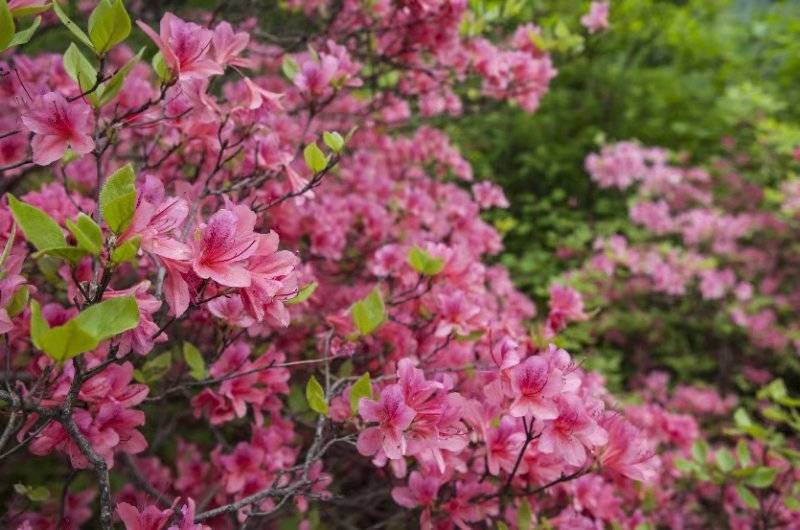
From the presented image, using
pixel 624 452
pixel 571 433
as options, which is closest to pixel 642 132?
pixel 624 452

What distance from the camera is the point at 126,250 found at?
75 cm

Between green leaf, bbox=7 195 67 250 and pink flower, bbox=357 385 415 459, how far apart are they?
0.48 m

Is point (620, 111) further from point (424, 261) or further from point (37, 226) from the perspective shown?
point (37, 226)

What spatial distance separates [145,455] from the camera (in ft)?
7.08

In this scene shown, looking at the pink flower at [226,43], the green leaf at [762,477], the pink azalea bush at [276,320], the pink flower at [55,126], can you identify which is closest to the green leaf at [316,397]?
the pink azalea bush at [276,320]

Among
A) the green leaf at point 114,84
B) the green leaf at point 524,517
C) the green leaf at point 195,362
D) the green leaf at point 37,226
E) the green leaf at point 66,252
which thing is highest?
the green leaf at point 114,84

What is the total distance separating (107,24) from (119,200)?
30cm

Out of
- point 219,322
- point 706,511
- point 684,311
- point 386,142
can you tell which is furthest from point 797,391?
point 219,322

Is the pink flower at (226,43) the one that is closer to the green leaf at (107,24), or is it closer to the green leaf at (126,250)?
the green leaf at (107,24)

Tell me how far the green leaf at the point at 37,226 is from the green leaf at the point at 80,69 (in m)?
0.31

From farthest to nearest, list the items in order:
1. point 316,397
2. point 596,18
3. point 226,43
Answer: point 596,18, point 226,43, point 316,397

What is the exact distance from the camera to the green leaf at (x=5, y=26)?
32.7 inches

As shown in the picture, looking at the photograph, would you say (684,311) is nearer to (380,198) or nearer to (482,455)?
(380,198)

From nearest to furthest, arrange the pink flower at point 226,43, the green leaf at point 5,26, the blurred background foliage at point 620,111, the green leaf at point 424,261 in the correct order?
1. the green leaf at point 5,26
2. the pink flower at point 226,43
3. the green leaf at point 424,261
4. the blurred background foliage at point 620,111
